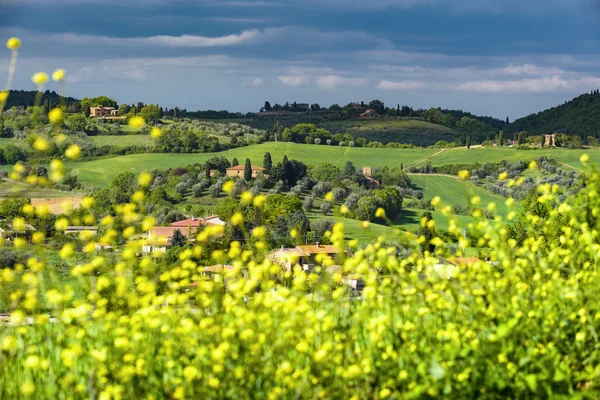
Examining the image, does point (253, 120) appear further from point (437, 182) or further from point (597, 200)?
point (597, 200)

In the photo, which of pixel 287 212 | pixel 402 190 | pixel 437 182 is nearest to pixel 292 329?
pixel 287 212

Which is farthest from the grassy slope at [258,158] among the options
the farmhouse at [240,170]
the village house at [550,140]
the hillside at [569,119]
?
the hillside at [569,119]

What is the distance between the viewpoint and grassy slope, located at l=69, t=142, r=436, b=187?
91.0 meters

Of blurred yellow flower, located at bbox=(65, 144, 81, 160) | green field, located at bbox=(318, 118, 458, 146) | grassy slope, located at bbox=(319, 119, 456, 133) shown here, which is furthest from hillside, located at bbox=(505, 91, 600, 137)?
blurred yellow flower, located at bbox=(65, 144, 81, 160)

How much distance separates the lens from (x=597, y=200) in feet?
13.6

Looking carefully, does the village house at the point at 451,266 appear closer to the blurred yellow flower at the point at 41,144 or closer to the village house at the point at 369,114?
the blurred yellow flower at the point at 41,144

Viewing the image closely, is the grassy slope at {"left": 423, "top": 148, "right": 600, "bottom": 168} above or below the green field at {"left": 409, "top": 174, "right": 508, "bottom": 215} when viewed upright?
above

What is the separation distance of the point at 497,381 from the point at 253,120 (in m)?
157

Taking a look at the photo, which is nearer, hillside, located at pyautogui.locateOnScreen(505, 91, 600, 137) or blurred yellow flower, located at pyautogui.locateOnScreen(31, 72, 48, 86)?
blurred yellow flower, located at pyautogui.locateOnScreen(31, 72, 48, 86)

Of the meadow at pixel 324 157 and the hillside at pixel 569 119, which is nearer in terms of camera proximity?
the meadow at pixel 324 157

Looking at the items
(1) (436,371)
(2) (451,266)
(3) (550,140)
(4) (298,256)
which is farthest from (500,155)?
(1) (436,371)

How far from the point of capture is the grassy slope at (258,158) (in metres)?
91.0

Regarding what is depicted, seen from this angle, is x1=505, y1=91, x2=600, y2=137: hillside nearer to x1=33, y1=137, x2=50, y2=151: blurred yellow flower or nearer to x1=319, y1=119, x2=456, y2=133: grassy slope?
x1=319, y1=119, x2=456, y2=133: grassy slope

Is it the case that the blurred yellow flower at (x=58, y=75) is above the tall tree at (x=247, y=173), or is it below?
above
